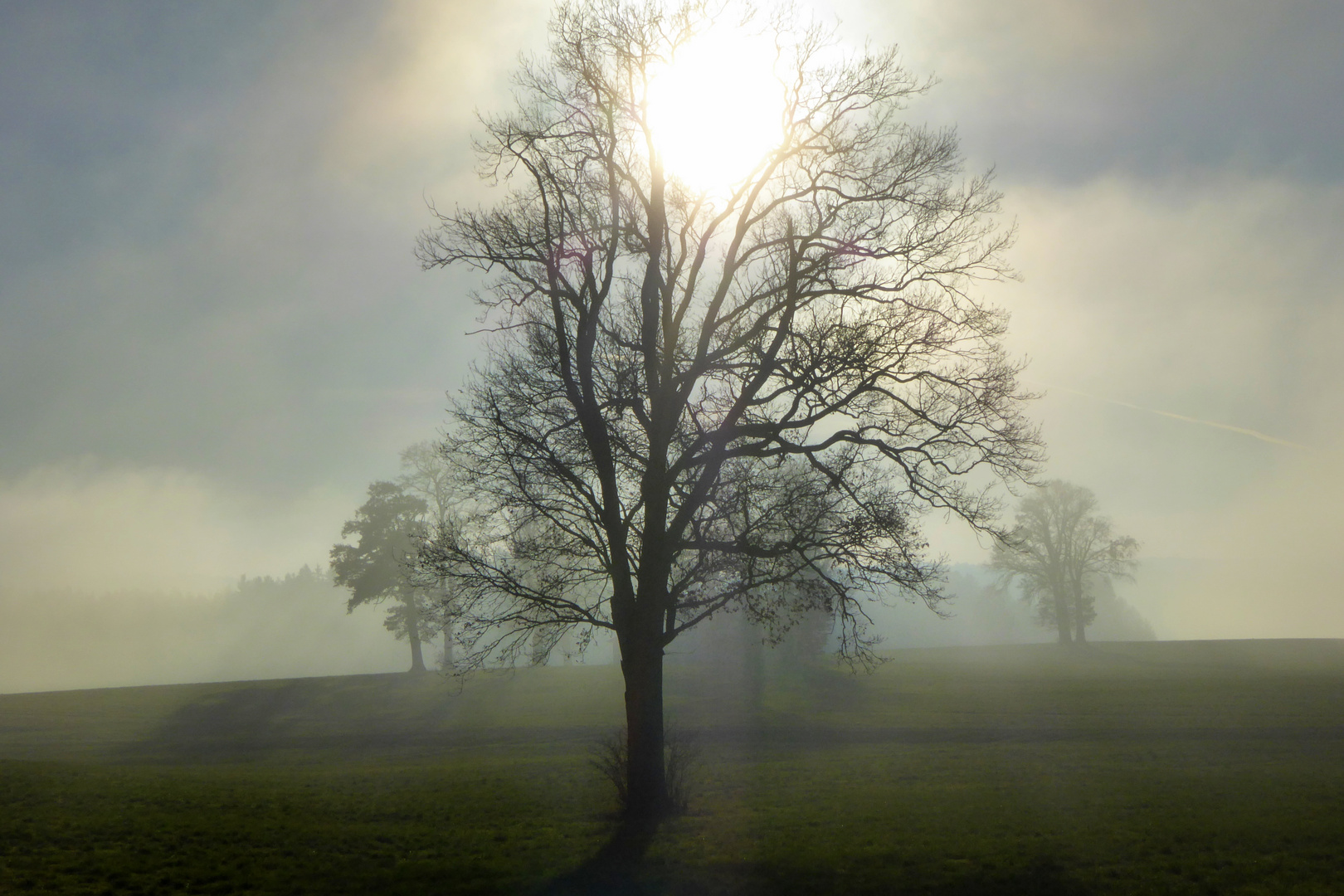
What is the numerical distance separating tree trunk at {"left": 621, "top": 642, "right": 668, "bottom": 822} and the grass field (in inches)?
26.4

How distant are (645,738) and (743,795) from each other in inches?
157

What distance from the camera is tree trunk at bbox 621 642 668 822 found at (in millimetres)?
12867

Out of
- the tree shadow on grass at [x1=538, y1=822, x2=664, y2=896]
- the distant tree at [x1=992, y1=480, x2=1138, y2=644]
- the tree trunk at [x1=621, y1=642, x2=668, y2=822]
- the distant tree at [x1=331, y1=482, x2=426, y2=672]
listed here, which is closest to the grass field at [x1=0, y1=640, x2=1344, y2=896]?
the tree shadow on grass at [x1=538, y1=822, x2=664, y2=896]

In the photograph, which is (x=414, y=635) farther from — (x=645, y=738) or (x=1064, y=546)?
(x=1064, y=546)

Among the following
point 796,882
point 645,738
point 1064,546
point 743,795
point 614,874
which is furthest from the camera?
point 1064,546

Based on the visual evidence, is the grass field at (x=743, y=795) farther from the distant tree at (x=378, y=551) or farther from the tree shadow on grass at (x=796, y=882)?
the distant tree at (x=378, y=551)

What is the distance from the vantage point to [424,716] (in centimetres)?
3212

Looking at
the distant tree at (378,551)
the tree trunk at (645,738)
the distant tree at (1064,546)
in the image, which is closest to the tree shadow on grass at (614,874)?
the tree trunk at (645,738)

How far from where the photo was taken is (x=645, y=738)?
12914 millimetres

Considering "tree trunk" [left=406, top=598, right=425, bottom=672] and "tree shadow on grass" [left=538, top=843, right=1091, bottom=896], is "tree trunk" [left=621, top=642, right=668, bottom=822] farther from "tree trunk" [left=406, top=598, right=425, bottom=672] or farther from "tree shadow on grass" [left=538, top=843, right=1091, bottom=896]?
"tree trunk" [left=406, top=598, right=425, bottom=672]

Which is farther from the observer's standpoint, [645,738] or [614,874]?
[645,738]

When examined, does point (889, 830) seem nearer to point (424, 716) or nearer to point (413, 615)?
point (424, 716)

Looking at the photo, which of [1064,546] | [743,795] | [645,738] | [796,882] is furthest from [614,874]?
[1064,546]

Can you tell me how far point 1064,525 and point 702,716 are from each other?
38823 mm
